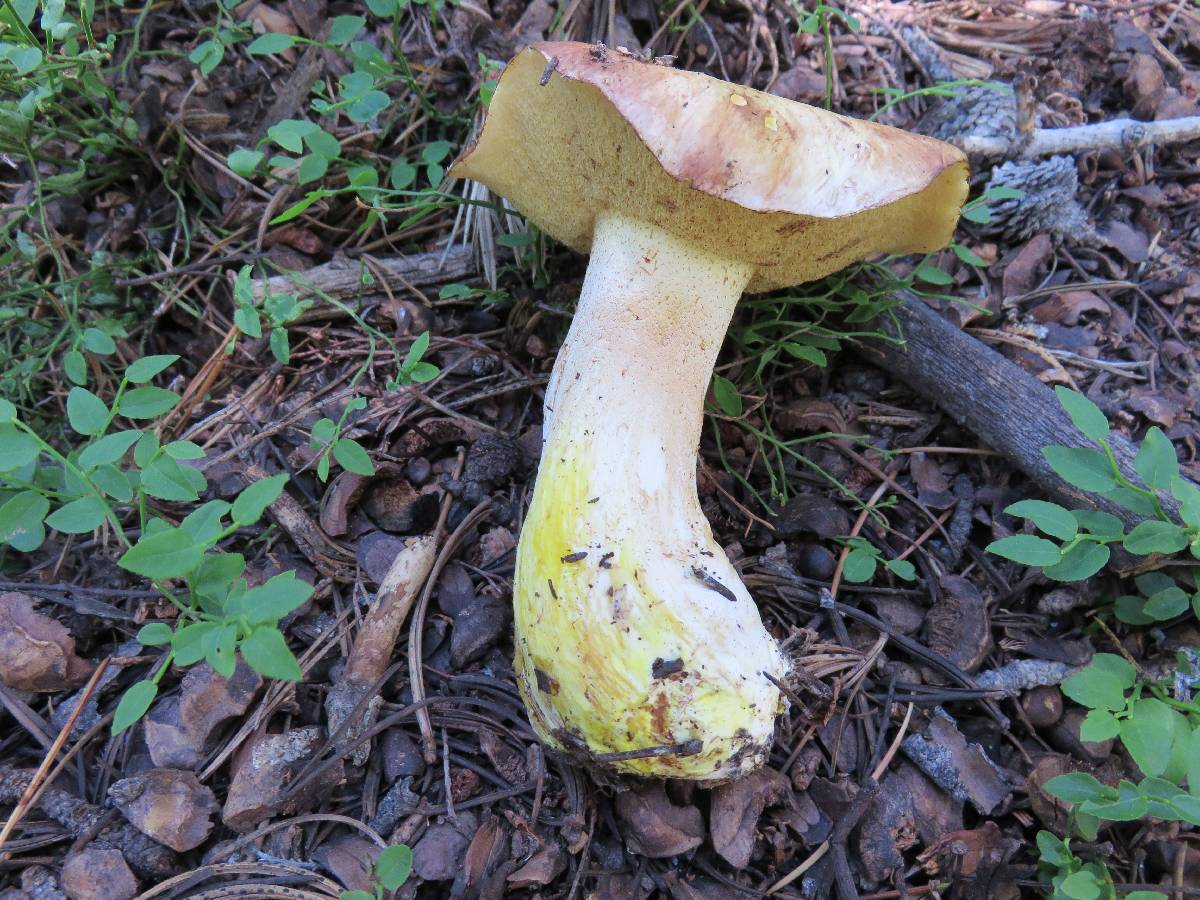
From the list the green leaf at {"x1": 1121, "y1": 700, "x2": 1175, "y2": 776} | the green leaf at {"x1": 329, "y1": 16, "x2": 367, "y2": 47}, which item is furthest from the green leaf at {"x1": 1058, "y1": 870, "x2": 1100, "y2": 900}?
the green leaf at {"x1": 329, "y1": 16, "x2": 367, "y2": 47}

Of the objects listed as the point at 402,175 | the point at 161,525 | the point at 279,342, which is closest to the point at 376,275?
the point at 402,175

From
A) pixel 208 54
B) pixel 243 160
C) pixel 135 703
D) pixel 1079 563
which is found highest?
pixel 208 54

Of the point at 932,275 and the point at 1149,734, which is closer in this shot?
the point at 1149,734

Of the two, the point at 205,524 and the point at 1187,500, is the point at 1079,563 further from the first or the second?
the point at 205,524

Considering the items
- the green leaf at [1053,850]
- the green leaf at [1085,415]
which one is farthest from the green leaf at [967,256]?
the green leaf at [1053,850]

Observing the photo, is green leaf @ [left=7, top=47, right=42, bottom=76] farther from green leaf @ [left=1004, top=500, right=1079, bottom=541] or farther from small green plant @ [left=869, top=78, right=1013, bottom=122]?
green leaf @ [left=1004, top=500, right=1079, bottom=541]

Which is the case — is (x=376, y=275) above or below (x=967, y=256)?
below

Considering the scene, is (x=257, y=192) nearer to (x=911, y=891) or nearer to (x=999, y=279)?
(x=999, y=279)
